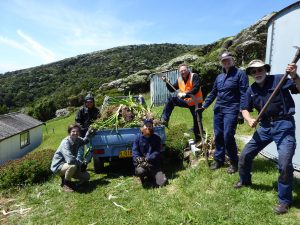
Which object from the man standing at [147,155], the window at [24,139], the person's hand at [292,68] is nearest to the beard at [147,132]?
the man standing at [147,155]

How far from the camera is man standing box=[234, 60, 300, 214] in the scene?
467 centimetres

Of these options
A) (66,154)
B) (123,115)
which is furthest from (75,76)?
(66,154)

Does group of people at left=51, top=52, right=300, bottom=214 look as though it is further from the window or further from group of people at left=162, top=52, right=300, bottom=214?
the window

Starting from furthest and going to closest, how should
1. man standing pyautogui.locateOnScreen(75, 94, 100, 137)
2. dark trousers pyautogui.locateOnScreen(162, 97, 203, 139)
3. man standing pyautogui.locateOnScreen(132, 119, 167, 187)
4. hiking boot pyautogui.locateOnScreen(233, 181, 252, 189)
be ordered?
man standing pyautogui.locateOnScreen(75, 94, 100, 137), dark trousers pyautogui.locateOnScreen(162, 97, 203, 139), man standing pyautogui.locateOnScreen(132, 119, 167, 187), hiking boot pyautogui.locateOnScreen(233, 181, 252, 189)

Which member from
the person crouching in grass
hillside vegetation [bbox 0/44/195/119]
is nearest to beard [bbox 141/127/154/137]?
the person crouching in grass

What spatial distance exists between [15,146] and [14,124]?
15.2ft

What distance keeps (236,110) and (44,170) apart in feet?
18.3

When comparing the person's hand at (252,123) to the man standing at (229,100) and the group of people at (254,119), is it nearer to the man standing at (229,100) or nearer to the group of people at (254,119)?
the group of people at (254,119)

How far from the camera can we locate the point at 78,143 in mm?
7938

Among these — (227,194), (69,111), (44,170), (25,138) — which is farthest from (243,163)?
(69,111)

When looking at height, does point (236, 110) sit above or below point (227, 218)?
above

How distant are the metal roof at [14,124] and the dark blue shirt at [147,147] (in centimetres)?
2726

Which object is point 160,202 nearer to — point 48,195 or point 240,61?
point 48,195

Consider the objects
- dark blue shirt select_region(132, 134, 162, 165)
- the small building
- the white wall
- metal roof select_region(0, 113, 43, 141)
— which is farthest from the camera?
metal roof select_region(0, 113, 43, 141)
